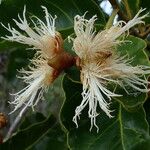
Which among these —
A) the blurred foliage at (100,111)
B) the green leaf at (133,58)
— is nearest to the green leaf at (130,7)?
the blurred foliage at (100,111)

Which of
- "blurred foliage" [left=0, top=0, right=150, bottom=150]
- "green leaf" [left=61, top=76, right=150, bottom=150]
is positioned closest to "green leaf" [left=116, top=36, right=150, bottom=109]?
"blurred foliage" [left=0, top=0, right=150, bottom=150]

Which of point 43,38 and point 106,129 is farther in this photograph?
point 106,129

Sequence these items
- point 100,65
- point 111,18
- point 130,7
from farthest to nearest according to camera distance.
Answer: point 130,7 < point 111,18 < point 100,65

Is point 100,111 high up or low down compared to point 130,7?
down

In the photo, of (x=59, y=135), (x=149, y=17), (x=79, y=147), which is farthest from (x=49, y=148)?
(x=149, y=17)

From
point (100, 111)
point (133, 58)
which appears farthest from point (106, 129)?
point (133, 58)

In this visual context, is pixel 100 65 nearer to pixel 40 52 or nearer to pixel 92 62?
pixel 92 62

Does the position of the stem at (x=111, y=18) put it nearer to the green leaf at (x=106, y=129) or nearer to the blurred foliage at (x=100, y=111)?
the blurred foliage at (x=100, y=111)
